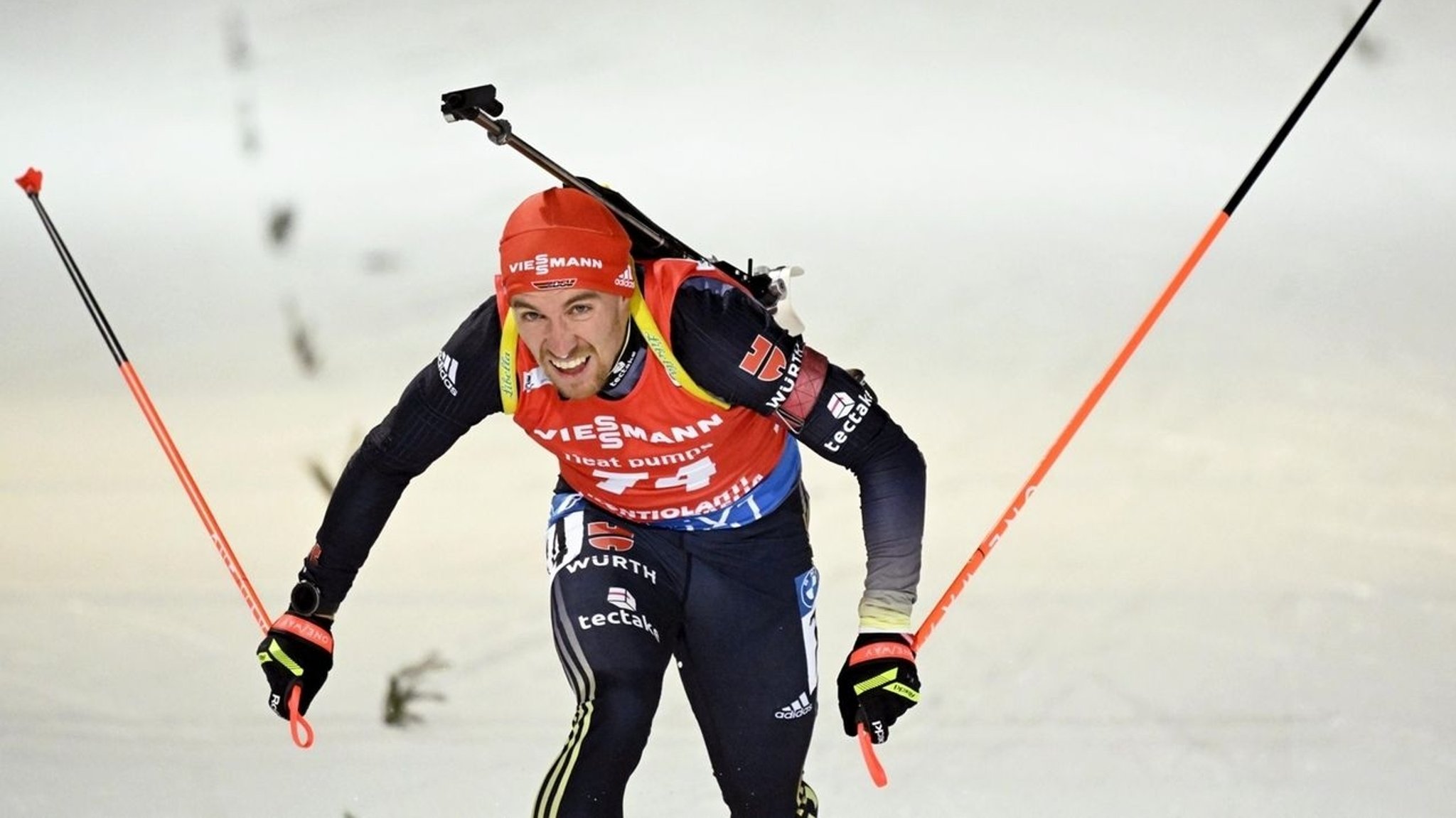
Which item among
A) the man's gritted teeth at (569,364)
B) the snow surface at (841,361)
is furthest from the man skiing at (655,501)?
the snow surface at (841,361)

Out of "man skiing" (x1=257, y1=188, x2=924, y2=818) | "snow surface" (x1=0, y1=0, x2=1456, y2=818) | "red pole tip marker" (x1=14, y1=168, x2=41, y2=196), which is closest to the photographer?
"man skiing" (x1=257, y1=188, x2=924, y2=818)

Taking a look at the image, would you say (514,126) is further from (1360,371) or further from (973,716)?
(973,716)

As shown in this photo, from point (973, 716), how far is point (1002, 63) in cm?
440

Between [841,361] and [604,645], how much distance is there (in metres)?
3.24

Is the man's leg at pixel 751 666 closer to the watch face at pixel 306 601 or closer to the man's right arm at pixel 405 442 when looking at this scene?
the man's right arm at pixel 405 442

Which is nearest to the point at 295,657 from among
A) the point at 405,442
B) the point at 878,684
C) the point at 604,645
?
the point at 405,442

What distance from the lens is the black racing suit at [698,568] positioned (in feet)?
10.6

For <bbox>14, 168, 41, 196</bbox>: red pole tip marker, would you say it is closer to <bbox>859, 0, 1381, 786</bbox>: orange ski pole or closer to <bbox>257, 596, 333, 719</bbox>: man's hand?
<bbox>257, 596, 333, 719</bbox>: man's hand

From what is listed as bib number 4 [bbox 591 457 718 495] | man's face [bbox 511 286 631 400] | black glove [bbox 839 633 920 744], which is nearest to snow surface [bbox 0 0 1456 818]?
black glove [bbox 839 633 920 744]

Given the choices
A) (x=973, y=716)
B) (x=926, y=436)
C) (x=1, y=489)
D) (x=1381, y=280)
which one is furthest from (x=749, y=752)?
(x=1381, y=280)

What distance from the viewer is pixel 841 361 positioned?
6.36 m

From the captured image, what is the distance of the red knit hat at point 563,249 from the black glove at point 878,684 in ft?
2.38

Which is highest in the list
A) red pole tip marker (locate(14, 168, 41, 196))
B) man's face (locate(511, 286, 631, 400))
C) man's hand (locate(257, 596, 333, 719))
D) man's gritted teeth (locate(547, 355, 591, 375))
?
red pole tip marker (locate(14, 168, 41, 196))

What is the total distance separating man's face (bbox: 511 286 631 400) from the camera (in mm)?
3164
